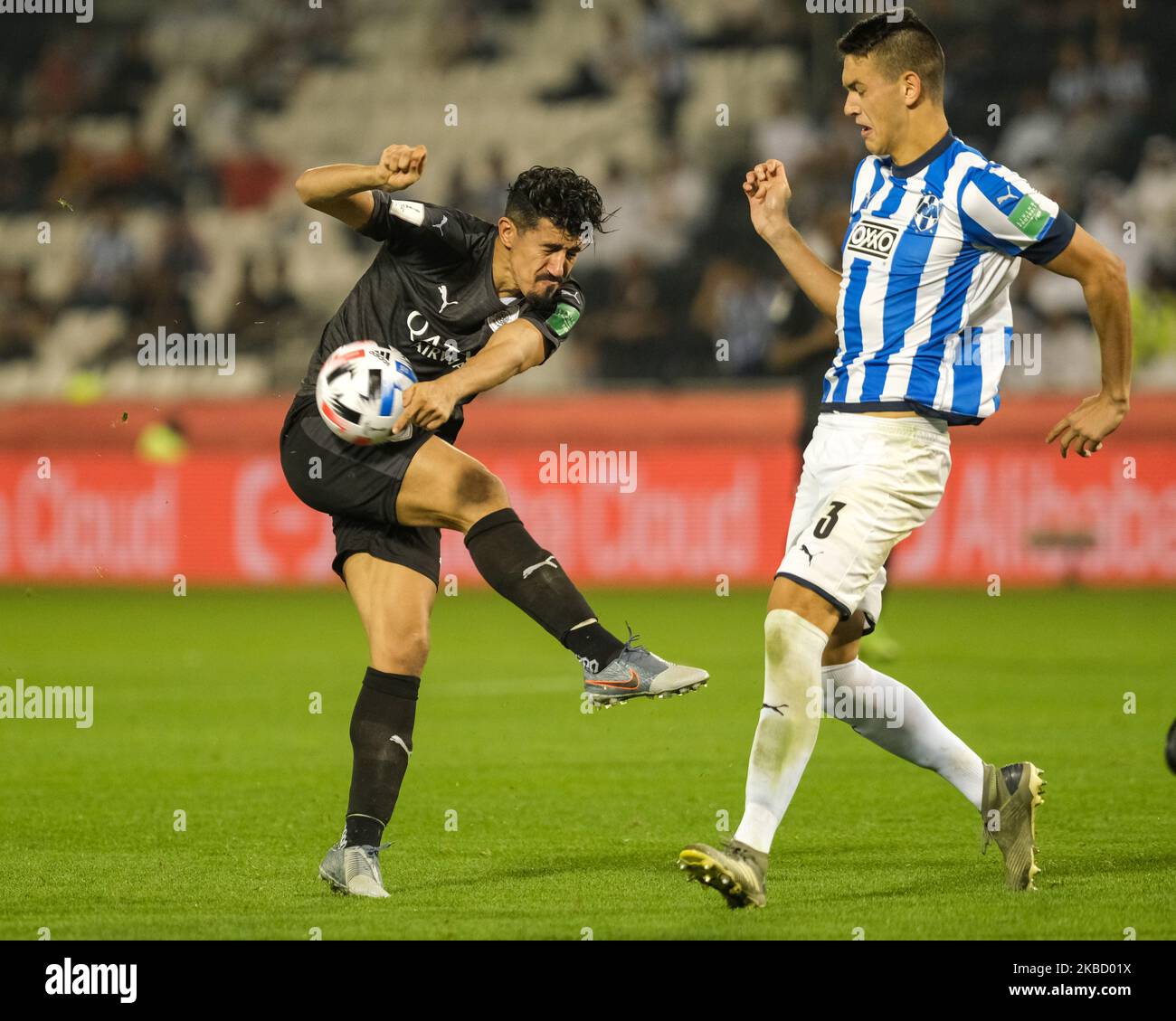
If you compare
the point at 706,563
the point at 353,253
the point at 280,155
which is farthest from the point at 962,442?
the point at 280,155

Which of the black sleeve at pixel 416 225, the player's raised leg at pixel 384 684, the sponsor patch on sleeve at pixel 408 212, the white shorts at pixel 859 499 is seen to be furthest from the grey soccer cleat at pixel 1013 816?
the sponsor patch on sleeve at pixel 408 212

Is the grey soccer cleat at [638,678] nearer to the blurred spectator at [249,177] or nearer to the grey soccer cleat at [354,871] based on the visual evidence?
the grey soccer cleat at [354,871]

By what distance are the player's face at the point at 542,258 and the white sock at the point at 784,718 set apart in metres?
1.19

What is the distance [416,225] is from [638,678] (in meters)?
1.46

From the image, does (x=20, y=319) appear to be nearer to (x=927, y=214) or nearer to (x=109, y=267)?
(x=109, y=267)

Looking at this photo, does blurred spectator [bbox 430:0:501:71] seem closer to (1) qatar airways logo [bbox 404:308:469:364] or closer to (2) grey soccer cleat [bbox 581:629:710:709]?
(1) qatar airways logo [bbox 404:308:469:364]

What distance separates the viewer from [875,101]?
197 inches

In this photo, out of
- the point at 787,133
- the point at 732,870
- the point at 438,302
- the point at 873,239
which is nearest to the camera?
the point at 732,870

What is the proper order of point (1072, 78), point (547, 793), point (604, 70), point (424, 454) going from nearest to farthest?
point (424, 454)
point (547, 793)
point (1072, 78)
point (604, 70)

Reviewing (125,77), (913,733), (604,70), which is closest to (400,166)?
(913,733)

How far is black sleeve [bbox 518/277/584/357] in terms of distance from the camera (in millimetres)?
5273

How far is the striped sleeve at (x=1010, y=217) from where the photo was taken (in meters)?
4.79

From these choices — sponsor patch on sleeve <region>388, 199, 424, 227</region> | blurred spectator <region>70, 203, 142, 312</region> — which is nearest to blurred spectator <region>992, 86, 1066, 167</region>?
blurred spectator <region>70, 203, 142, 312</region>

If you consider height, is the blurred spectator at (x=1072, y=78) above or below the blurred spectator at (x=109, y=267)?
above
